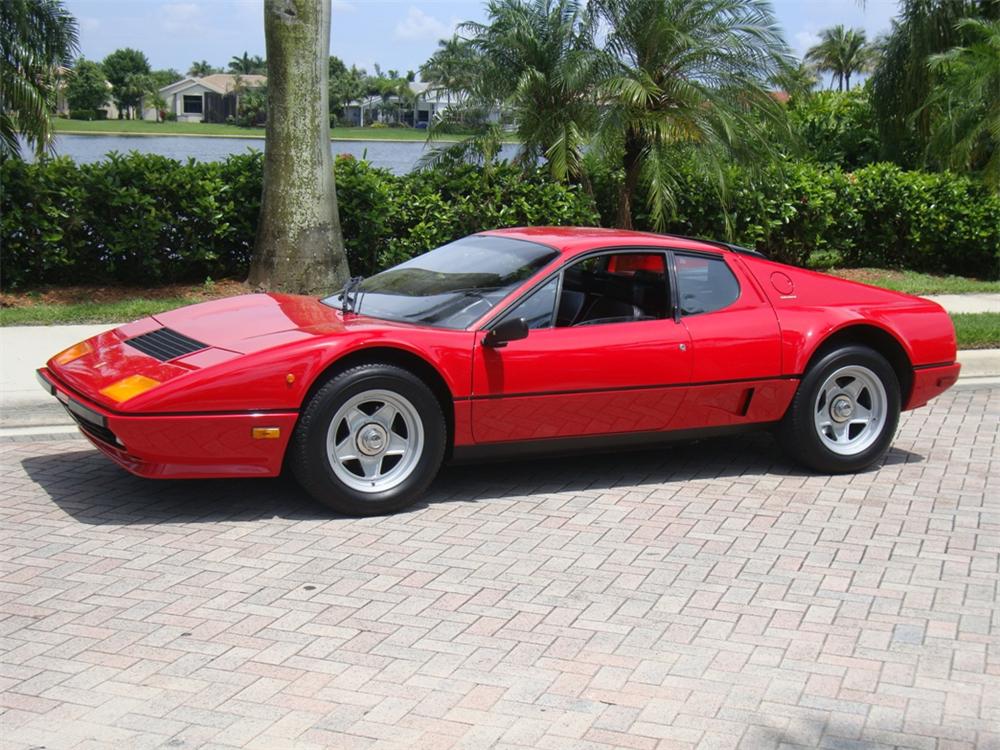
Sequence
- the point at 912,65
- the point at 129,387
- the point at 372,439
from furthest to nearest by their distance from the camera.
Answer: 1. the point at 912,65
2. the point at 372,439
3. the point at 129,387

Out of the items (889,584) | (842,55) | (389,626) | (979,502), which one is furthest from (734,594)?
(842,55)

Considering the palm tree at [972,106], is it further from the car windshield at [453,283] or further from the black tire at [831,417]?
the car windshield at [453,283]

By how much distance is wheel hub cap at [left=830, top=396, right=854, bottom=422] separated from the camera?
291 inches

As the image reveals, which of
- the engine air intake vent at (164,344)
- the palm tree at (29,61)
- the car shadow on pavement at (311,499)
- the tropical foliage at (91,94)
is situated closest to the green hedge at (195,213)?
the palm tree at (29,61)

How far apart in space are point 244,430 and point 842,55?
79699 mm

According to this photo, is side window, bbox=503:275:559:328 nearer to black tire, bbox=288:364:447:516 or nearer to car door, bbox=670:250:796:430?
black tire, bbox=288:364:447:516

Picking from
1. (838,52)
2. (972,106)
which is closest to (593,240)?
(972,106)

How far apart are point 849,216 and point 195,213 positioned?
825cm

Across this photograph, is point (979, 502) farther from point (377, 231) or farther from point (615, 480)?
point (377, 231)

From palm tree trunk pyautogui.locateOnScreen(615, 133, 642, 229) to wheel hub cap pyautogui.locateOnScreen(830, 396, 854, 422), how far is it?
7204 mm

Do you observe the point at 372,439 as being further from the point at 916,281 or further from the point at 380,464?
the point at 916,281

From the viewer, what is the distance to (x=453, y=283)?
6.96 metres

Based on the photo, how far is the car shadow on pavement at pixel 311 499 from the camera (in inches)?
245

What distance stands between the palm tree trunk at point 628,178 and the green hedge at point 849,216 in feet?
1.42
